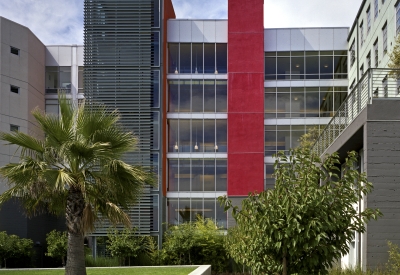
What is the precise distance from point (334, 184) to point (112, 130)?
362 inches

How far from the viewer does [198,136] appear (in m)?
35.8

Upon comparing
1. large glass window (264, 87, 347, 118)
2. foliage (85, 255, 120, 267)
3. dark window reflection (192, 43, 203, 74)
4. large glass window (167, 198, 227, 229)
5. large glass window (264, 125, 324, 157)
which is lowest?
foliage (85, 255, 120, 267)

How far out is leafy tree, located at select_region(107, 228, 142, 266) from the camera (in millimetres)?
31719

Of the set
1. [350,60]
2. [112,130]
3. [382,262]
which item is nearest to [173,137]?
[350,60]

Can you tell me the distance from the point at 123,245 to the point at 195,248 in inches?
154

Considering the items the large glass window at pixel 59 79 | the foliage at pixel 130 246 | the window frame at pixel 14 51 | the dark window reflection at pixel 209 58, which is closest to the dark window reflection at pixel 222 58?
the dark window reflection at pixel 209 58

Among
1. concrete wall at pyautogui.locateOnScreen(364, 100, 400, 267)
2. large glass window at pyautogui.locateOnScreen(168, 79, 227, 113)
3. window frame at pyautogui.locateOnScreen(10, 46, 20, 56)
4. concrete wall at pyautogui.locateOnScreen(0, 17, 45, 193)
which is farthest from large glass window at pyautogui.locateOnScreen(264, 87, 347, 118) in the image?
concrete wall at pyautogui.locateOnScreen(364, 100, 400, 267)

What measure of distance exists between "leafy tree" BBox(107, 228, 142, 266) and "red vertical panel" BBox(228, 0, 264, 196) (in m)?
6.46

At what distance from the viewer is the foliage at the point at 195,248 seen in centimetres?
3162

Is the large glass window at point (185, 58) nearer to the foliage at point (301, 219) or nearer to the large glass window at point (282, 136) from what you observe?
the large glass window at point (282, 136)

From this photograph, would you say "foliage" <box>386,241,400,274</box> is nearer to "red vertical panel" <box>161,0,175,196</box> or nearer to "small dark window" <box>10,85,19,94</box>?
"red vertical panel" <box>161,0,175,196</box>

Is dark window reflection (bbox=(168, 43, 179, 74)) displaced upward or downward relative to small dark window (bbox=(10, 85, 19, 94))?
upward

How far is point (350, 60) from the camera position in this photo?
3525 cm

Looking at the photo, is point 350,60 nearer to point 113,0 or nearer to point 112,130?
point 113,0
